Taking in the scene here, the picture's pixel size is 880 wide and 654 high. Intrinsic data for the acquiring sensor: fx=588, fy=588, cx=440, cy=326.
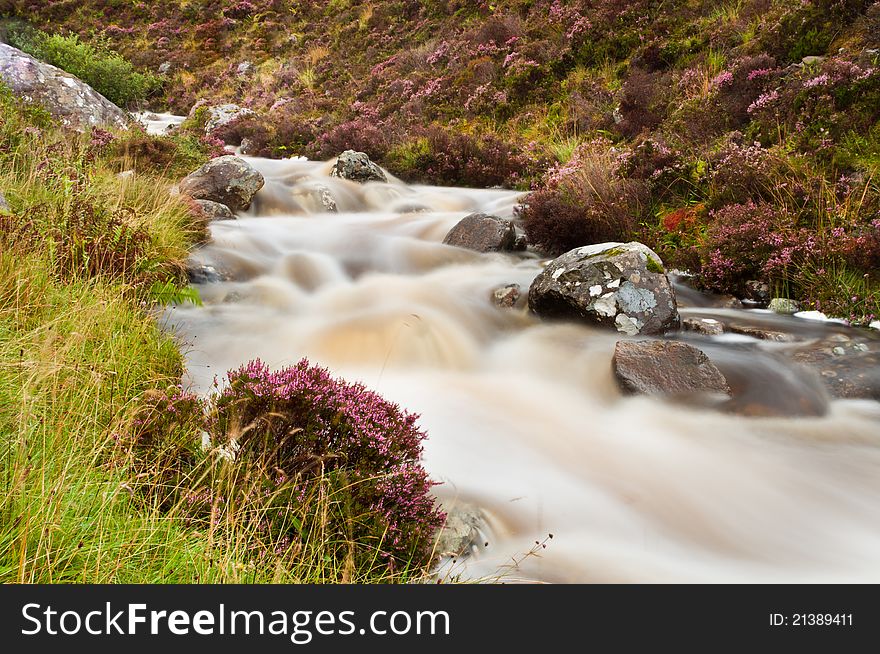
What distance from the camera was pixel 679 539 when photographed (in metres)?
3.48

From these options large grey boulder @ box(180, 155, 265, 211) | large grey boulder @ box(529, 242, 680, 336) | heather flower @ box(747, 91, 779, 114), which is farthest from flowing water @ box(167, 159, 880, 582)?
heather flower @ box(747, 91, 779, 114)

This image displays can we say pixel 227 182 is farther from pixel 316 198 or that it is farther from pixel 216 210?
pixel 316 198

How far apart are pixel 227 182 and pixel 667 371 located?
26.8 ft

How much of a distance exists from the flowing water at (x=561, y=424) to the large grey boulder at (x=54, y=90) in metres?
8.63

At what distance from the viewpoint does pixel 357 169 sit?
1294 centimetres

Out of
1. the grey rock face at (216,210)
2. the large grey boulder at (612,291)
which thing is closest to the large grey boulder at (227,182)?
the grey rock face at (216,210)

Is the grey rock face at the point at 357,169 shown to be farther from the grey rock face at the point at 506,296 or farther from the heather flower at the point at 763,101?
the heather flower at the point at 763,101

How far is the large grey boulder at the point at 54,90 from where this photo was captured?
13479 millimetres

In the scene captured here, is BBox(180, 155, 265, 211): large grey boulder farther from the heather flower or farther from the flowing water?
the heather flower

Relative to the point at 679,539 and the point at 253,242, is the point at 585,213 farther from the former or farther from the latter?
the point at 679,539

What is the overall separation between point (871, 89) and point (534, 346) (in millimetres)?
5766

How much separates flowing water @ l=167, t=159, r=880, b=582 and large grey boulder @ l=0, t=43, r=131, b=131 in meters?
8.63

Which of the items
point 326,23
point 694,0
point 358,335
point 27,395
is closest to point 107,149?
point 358,335

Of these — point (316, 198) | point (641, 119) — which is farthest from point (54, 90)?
point (641, 119)
